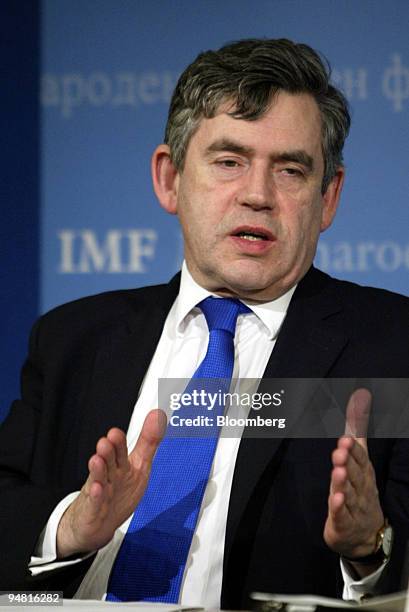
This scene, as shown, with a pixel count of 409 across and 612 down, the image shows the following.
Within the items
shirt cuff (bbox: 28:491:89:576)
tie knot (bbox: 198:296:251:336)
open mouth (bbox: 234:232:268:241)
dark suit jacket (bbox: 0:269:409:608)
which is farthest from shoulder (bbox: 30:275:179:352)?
shirt cuff (bbox: 28:491:89:576)

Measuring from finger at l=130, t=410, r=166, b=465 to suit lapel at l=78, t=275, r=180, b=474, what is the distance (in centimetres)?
34

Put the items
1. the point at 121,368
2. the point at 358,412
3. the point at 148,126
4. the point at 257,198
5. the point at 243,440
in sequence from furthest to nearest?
the point at 148,126 → the point at 121,368 → the point at 257,198 → the point at 243,440 → the point at 358,412

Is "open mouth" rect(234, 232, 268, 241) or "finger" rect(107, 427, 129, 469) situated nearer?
"finger" rect(107, 427, 129, 469)

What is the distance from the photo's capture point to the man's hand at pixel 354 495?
5.43 feet

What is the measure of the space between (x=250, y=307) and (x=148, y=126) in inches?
33.7

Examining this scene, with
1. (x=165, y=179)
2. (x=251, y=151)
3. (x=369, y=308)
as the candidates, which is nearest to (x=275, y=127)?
(x=251, y=151)

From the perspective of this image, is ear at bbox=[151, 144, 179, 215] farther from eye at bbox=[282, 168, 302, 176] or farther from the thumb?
the thumb

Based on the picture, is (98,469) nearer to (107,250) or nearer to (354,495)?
(354,495)

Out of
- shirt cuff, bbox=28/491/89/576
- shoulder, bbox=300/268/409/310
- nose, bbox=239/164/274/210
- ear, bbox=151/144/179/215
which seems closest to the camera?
shirt cuff, bbox=28/491/89/576

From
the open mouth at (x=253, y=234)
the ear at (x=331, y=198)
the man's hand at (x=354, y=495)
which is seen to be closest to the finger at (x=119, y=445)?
the man's hand at (x=354, y=495)

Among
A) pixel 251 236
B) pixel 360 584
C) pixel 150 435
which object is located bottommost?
pixel 360 584

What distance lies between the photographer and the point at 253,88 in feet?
7.26

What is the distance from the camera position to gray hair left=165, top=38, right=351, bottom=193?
2.21 metres

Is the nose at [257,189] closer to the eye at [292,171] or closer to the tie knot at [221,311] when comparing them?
the eye at [292,171]
